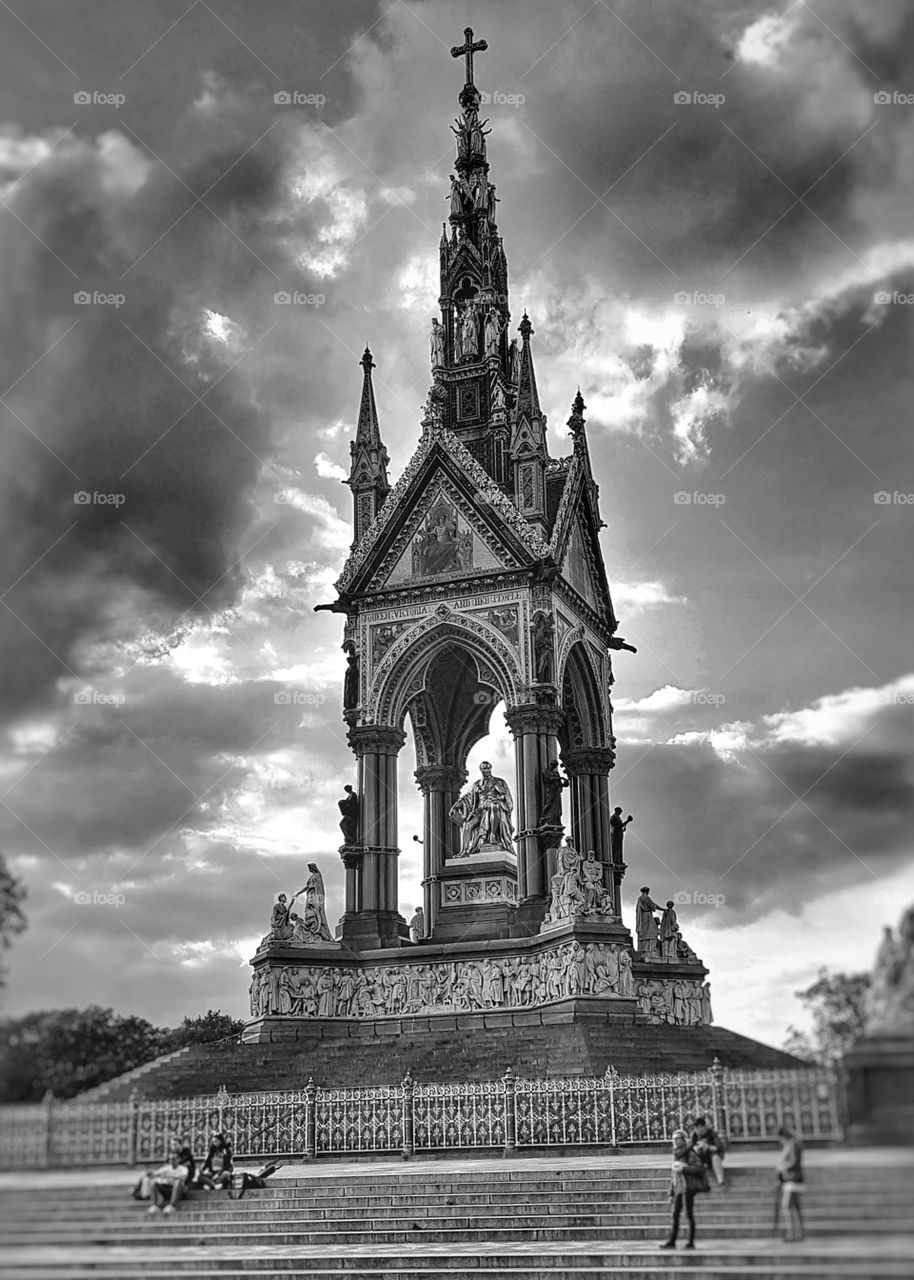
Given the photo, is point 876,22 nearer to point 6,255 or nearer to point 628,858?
point 6,255

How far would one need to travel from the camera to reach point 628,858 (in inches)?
1371

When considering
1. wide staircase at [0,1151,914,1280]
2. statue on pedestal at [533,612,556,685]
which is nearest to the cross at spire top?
statue on pedestal at [533,612,556,685]

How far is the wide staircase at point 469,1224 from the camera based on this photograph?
6918 millimetres

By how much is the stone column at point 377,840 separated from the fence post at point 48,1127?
20500mm

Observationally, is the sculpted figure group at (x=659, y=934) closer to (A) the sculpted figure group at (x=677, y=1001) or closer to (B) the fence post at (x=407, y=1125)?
(A) the sculpted figure group at (x=677, y=1001)

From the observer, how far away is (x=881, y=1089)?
6.71 m

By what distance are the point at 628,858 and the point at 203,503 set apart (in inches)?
598

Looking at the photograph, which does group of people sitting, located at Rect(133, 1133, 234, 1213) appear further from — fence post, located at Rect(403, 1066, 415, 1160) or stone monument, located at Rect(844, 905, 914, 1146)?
fence post, located at Rect(403, 1066, 415, 1160)

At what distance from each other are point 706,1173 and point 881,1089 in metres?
3.59

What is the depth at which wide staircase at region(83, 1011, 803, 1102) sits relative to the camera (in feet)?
72.1

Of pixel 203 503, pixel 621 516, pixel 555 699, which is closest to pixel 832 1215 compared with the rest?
pixel 203 503

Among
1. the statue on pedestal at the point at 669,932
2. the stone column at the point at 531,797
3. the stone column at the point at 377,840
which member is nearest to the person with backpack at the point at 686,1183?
the stone column at the point at 531,797

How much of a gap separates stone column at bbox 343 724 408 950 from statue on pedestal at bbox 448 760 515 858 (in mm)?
1409

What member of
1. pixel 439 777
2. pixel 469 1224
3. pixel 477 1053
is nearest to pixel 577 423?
pixel 439 777
